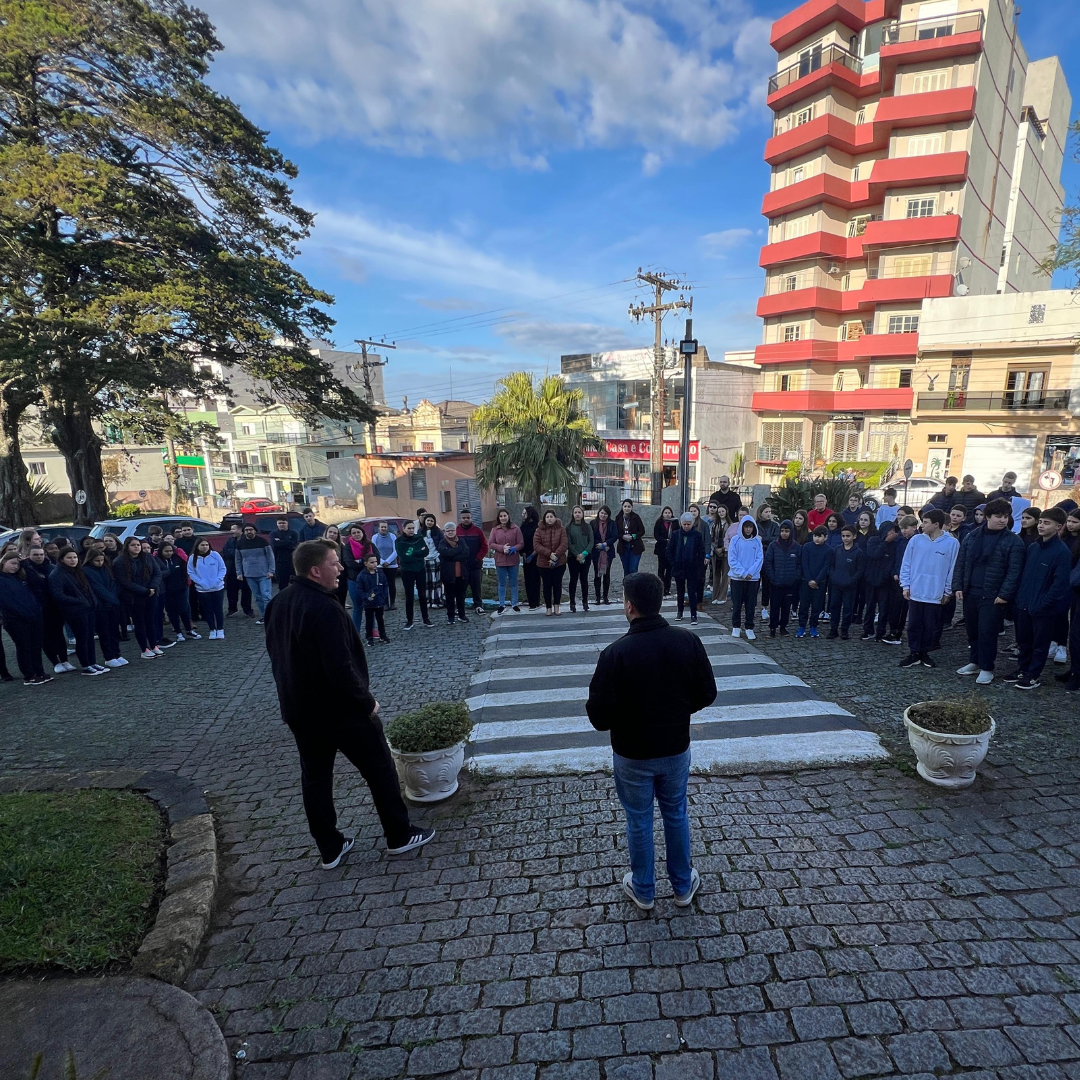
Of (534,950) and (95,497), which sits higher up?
(95,497)

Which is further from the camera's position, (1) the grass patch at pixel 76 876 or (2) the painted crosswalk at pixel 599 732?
(2) the painted crosswalk at pixel 599 732

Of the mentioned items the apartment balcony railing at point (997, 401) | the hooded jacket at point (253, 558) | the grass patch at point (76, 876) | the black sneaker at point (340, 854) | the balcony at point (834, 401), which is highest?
the balcony at point (834, 401)

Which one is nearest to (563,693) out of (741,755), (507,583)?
(741,755)

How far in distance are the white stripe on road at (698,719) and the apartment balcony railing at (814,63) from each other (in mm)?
44760

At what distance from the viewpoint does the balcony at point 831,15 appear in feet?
115

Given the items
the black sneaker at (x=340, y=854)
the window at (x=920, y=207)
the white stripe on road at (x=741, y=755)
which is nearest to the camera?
the black sneaker at (x=340, y=854)

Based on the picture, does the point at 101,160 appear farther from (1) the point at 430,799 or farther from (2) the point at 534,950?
(2) the point at 534,950

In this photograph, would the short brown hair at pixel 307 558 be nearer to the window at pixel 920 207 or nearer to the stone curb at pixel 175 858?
the stone curb at pixel 175 858

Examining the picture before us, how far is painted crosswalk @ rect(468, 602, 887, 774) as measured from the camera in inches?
198

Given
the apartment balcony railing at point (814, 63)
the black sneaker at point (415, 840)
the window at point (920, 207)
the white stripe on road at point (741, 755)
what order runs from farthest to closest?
1. the apartment balcony railing at point (814, 63)
2. the window at point (920, 207)
3. the white stripe on road at point (741, 755)
4. the black sneaker at point (415, 840)

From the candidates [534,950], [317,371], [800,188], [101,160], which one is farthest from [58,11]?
[800,188]

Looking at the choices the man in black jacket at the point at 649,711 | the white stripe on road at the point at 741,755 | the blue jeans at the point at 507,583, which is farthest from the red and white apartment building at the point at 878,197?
the man in black jacket at the point at 649,711

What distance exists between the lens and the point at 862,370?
122 ft

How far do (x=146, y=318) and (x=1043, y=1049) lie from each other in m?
19.0
